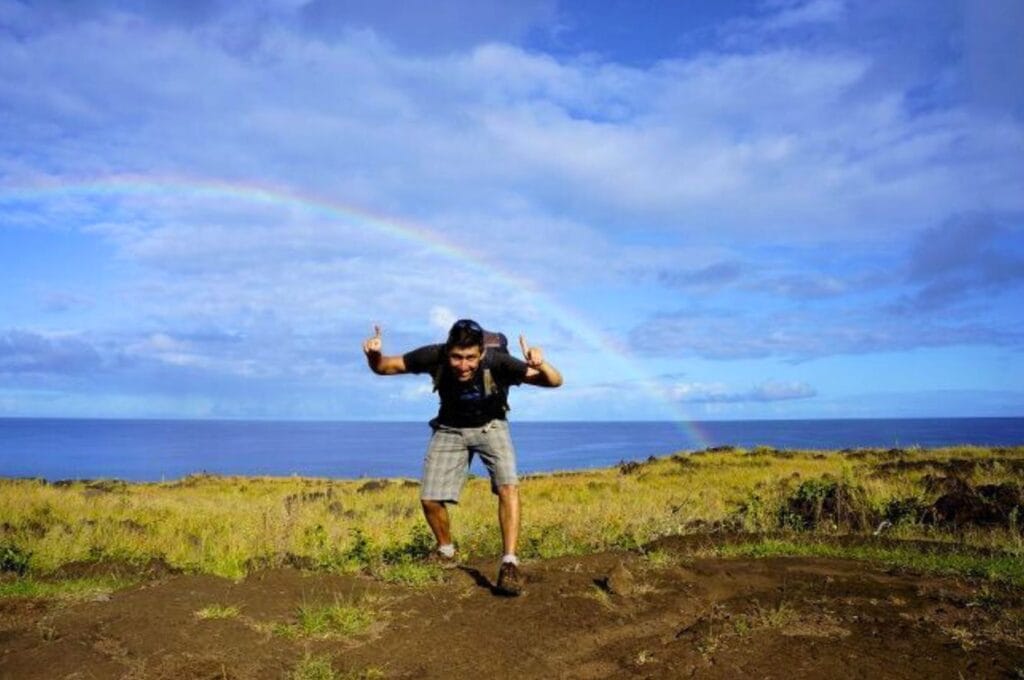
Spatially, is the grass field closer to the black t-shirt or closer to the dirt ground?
the dirt ground

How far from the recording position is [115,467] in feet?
301

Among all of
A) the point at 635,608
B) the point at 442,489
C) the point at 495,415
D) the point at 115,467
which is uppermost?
the point at 495,415

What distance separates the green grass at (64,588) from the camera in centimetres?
643

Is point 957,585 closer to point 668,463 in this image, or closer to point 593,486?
point 593,486

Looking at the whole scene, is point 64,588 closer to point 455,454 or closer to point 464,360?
point 455,454

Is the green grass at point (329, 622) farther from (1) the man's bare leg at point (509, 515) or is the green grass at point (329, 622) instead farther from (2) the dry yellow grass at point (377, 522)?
(2) the dry yellow grass at point (377, 522)

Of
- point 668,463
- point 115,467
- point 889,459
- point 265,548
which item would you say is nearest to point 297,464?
point 115,467

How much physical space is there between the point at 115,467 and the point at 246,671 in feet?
324

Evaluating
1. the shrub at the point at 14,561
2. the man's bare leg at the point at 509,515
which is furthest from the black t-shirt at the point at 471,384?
the shrub at the point at 14,561

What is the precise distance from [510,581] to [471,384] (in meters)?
1.74

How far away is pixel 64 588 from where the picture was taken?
7.19 m

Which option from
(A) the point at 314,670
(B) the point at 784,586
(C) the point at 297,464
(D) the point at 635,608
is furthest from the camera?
(C) the point at 297,464

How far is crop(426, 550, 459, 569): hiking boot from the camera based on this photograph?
7190 mm

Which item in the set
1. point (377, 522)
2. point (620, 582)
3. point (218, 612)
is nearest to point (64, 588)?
point (218, 612)
